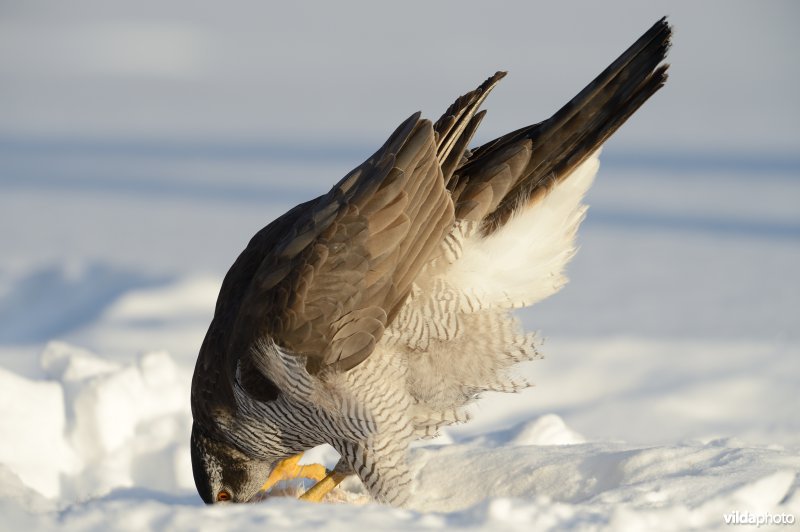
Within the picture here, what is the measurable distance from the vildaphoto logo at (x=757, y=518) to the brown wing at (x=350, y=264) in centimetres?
137

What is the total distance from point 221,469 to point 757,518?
2.25m

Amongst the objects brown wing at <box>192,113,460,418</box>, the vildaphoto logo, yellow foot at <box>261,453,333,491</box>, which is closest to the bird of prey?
brown wing at <box>192,113,460,418</box>

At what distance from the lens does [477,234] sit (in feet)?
12.5

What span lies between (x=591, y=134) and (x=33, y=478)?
3.01m

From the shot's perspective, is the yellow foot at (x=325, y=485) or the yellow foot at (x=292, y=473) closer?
the yellow foot at (x=325, y=485)

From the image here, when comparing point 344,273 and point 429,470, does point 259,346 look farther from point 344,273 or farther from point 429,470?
point 429,470

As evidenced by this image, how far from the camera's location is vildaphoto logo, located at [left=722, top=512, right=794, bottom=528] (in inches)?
101

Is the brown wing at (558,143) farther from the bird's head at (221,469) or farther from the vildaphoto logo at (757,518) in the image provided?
the vildaphoto logo at (757,518)

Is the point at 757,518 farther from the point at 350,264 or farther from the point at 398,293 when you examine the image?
the point at 350,264

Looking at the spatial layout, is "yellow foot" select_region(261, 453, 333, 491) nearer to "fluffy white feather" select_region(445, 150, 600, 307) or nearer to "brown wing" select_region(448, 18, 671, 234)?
"fluffy white feather" select_region(445, 150, 600, 307)

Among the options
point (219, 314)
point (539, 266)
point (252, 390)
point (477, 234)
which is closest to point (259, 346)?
point (252, 390)

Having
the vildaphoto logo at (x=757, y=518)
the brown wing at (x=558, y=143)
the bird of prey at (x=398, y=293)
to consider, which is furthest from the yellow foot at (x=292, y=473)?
the vildaphoto logo at (x=757, y=518)

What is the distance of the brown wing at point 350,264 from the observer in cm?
339

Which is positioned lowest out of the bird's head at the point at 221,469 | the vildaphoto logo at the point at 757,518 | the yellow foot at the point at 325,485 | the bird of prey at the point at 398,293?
the vildaphoto logo at the point at 757,518
